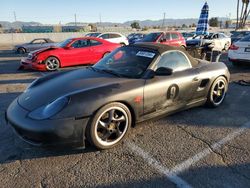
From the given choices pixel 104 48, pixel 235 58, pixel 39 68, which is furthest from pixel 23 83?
pixel 235 58

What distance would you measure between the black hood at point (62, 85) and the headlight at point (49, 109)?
0.34 feet

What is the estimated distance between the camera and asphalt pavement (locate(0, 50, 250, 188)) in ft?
8.96

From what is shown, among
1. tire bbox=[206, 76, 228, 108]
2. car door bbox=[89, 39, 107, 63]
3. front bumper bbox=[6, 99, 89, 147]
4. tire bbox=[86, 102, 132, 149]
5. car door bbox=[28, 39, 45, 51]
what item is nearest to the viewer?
front bumper bbox=[6, 99, 89, 147]

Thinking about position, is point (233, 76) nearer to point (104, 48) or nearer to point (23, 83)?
point (104, 48)

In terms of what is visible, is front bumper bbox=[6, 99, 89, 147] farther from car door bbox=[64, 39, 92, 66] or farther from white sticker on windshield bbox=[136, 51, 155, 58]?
car door bbox=[64, 39, 92, 66]

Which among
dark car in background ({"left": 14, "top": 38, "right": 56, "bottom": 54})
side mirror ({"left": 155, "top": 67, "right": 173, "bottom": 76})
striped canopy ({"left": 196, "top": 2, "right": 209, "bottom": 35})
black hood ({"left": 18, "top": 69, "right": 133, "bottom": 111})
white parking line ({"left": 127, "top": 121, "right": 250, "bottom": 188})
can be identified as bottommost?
white parking line ({"left": 127, "top": 121, "right": 250, "bottom": 188})

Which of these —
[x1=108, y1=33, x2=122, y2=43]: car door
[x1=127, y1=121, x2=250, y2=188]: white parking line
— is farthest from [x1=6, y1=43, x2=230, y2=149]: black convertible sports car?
[x1=108, y1=33, x2=122, y2=43]: car door

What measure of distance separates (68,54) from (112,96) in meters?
6.72

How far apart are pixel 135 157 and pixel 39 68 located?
688 centimetres

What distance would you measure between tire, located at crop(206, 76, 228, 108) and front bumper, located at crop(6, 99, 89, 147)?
2800 millimetres

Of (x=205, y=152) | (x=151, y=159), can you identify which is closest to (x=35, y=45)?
(x=151, y=159)

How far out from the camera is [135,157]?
3191 mm

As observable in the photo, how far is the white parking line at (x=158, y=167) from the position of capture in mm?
2701

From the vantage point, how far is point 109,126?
3363 mm
